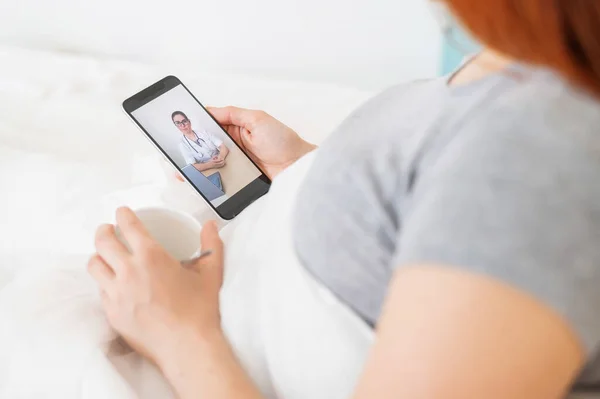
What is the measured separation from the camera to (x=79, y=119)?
933 mm

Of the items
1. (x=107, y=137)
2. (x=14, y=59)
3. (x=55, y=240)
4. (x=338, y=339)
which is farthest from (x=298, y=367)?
(x=14, y=59)

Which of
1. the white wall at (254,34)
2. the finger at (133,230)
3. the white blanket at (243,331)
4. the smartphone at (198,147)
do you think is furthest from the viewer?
the white wall at (254,34)

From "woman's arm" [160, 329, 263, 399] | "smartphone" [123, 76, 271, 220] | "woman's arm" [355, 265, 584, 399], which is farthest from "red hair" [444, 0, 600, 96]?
"smartphone" [123, 76, 271, 220]

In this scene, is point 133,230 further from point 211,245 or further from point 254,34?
point 254,34

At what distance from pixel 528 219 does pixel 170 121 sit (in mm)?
541

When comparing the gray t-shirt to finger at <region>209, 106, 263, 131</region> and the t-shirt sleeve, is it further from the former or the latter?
finger at <region>209, 106, 263, 131</region>

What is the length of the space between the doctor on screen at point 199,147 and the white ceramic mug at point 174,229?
0.12 m

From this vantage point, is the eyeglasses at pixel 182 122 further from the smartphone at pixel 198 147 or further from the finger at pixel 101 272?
the finger at pixel 101 272

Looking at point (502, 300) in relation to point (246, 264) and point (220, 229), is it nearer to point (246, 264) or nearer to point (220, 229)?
point (246, 264)

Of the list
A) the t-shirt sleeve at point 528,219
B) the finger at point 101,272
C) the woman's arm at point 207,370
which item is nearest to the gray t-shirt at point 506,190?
the t-shirt sleeve at point 528,219

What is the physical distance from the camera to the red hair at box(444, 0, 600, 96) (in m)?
0.31

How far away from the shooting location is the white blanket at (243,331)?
48cm

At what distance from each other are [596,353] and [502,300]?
10 centimetres

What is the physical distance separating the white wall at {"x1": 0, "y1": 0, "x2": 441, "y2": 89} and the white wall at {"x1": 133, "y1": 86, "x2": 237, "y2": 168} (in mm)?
263
